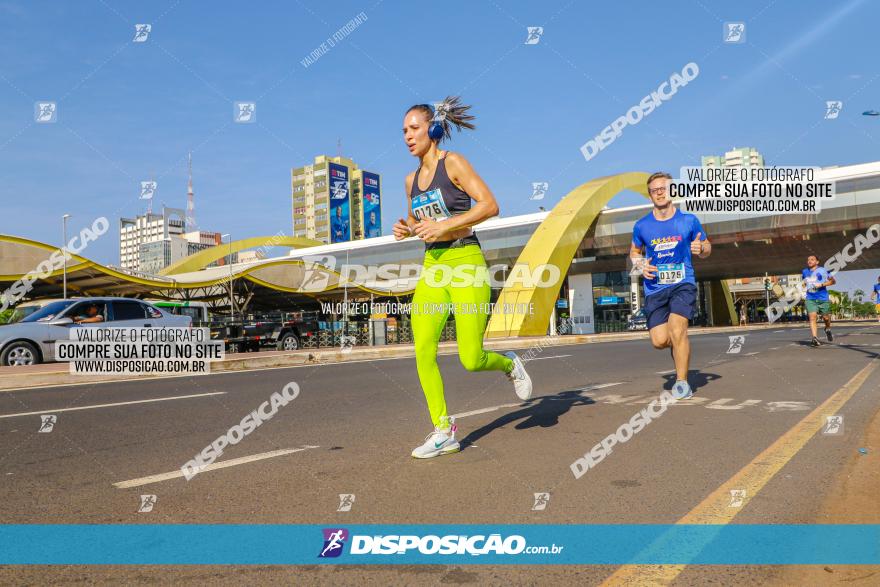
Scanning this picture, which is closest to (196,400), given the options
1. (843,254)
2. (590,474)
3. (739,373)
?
(590,474)

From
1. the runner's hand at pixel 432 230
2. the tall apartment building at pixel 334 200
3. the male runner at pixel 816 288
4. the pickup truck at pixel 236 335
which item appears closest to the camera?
the runner's hand at pixel 432 230

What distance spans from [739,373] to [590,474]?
6.68 meters

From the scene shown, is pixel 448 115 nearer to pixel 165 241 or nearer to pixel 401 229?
pixel 401 229

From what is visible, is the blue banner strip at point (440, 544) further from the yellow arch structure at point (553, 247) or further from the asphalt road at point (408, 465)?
the yellow arch structure at point (553, 247)

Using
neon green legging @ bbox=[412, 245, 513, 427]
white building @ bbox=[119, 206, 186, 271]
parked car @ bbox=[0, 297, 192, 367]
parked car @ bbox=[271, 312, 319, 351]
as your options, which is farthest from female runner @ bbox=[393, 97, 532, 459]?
white building @ bbox=[119, 206, 186, 271]

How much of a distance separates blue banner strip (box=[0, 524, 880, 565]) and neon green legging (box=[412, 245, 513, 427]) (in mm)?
1658

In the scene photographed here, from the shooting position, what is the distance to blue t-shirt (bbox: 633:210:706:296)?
6711mm

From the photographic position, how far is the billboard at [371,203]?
177750mm

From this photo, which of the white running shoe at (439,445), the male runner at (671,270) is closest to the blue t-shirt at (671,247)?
the male runner at (671,270)

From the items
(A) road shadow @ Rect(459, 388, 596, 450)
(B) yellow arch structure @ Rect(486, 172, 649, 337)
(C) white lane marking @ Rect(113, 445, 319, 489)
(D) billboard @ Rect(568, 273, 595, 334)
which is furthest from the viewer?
(D) billboard @ Rect(568, 273, 595, 334)

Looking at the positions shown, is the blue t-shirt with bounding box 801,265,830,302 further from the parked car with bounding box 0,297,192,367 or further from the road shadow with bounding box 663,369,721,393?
the parked car with bounding box 0,297,192,367

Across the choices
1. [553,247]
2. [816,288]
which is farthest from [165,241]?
[816,288]

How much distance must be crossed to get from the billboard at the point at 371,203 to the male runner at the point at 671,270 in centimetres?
17259

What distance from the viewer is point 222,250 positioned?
73062 mm
